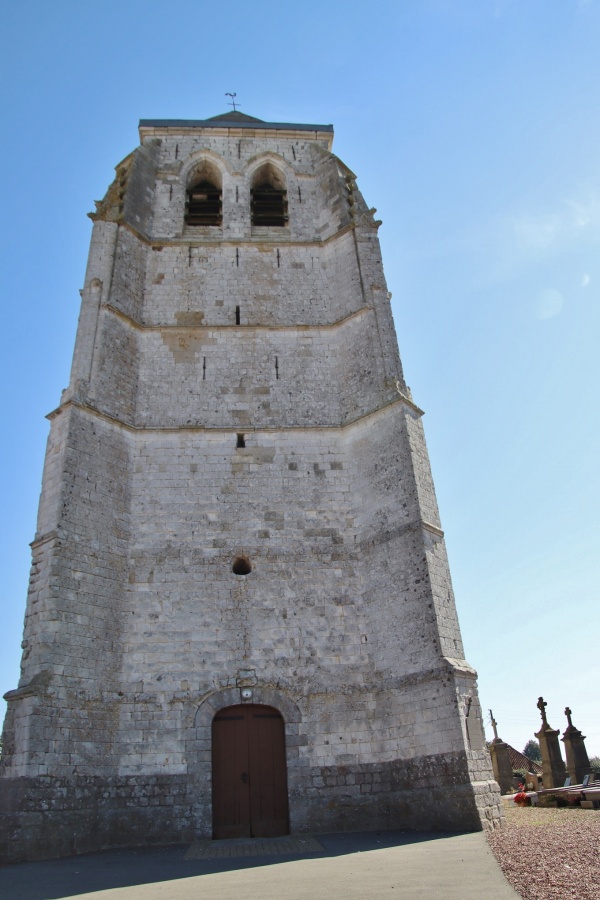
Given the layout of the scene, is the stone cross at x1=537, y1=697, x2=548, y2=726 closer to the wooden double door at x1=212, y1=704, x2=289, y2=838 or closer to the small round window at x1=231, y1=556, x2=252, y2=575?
the wooden double door at x1=212, y1=704, x2=289, y2=838

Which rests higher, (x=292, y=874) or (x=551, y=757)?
(x=551, y=757)

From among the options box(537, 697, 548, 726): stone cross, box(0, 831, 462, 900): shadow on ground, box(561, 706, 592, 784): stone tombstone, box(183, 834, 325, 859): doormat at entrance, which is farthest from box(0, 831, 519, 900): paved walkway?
box(537, 697, 548, 726): stone cross

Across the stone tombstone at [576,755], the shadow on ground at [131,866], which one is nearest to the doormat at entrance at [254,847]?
the shadow on ground at [131,866]

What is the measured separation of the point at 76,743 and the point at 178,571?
8.53 ft

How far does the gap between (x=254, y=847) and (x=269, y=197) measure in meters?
12.3

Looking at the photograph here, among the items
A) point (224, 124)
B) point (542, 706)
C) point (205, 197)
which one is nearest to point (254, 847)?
point (542, 706)

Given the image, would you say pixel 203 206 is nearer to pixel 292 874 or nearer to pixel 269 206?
pixel 269 206

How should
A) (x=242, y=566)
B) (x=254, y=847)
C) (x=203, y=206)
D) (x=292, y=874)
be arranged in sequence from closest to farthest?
(x=292, y=874), (x=254, y=847), (x=242, y=566), (x=203, y=206)

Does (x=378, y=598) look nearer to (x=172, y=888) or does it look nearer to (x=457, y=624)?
(x=457, y=624)

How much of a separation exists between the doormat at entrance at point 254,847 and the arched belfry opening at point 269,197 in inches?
442

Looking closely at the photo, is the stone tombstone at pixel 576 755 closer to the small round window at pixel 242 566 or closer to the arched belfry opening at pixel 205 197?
the small round window at pixel 242 566

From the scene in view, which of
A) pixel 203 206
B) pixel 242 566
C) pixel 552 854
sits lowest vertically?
pixel 552 854

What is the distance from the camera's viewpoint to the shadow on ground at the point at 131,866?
5305 mm

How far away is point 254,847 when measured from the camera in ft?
23.9
